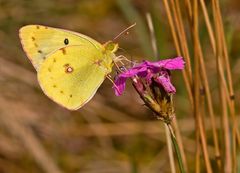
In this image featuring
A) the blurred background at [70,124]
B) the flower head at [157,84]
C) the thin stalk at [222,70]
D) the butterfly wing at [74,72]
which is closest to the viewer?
the flower head at [157,84]

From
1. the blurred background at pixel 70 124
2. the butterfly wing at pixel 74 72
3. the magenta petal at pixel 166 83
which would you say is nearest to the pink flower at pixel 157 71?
the magenta petal at pixel 166 83

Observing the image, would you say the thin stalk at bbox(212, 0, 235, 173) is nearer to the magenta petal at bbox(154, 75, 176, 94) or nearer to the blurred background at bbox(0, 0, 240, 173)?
the magenta petal at bbox(154, 75, 176, 94)

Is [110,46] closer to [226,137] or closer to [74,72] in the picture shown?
[74,72]

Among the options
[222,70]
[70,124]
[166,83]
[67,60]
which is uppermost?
[70,124]

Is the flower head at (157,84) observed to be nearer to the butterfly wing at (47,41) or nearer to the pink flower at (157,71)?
the pink flower at (157,71)

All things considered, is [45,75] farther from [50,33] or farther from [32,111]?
[32,111]

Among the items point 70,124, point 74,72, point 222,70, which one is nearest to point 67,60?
point 74,72

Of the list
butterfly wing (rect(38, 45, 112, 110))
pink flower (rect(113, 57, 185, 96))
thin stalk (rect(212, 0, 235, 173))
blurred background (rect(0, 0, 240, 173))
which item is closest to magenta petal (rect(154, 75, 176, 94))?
pink flower (rect(113, 57, 185, 96))
